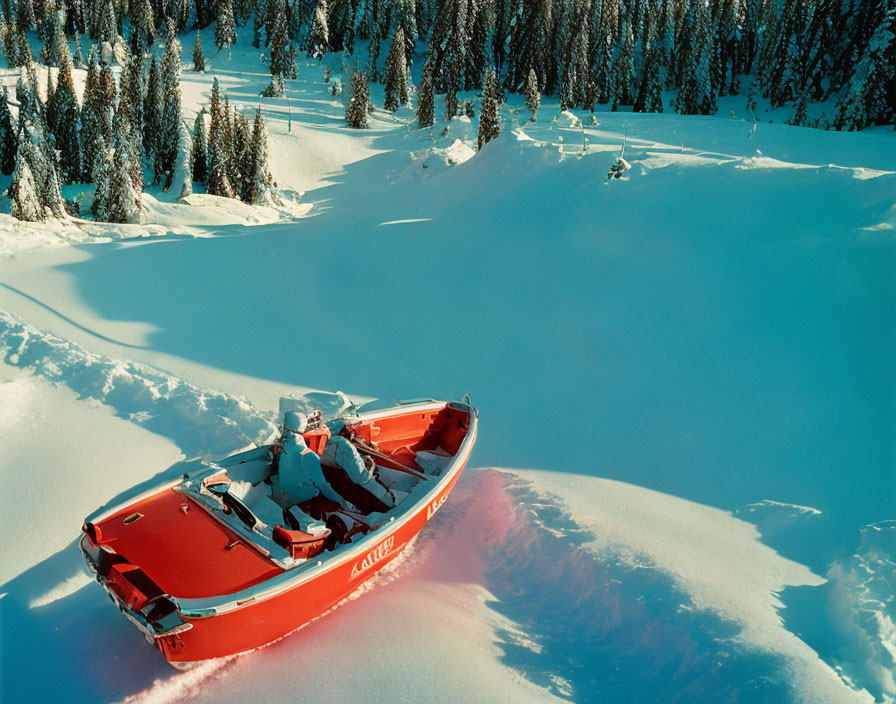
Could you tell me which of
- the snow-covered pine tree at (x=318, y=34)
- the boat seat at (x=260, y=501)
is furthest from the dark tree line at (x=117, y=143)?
the boat seat at (x=260, y=501)

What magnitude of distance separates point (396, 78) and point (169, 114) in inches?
833

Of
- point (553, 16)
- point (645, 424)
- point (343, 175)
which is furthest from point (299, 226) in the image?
point (553, 16)

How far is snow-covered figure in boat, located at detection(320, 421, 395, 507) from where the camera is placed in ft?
22.9

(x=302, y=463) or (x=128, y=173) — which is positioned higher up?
(x=128, y=173)

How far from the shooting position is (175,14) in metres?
69.6

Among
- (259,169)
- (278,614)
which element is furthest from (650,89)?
(278,614)

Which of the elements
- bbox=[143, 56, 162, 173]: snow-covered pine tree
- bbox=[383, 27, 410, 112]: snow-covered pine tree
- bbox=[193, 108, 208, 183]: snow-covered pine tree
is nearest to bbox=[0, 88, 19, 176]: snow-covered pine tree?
bbox=[143, 56, 162, 173]: snow-covered pine tree

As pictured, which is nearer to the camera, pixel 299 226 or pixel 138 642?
pixel 138 642

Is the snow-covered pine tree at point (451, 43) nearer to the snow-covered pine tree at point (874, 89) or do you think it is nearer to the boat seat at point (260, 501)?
the snow-covered pine tree at point (874, 89)

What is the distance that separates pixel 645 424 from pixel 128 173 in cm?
2906

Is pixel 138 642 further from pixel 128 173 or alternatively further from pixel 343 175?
pixel 343 175

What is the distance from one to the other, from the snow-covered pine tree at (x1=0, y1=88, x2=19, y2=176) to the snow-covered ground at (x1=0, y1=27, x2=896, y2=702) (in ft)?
111

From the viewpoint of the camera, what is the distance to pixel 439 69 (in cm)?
5156

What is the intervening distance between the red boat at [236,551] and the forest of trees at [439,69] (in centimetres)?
2740
